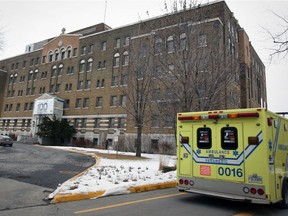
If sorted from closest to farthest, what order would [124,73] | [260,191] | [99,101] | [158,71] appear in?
[260,191] < [158,71] < [124,73] < [99,101]

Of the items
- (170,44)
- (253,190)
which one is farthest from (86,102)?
(253,190)

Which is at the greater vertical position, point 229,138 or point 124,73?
point 124,73

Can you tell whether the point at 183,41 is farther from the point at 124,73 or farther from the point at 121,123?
the point at 124,73

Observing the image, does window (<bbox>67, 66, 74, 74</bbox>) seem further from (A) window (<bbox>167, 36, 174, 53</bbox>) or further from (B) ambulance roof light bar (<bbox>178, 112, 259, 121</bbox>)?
(B) ambulance roof light bar (<bbox>178, 112, 259, 121</bbox>)

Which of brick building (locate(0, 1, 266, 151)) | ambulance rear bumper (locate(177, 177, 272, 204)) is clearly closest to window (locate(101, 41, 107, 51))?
brick building (locate(0, 1, 266, 151))

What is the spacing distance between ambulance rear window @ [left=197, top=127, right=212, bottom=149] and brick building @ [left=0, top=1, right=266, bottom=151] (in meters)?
7.63

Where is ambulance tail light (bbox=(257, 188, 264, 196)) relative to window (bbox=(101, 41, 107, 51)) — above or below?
below

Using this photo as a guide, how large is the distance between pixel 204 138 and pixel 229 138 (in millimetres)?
714

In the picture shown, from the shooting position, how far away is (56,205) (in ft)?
20.9

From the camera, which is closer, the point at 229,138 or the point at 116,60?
the point at 229,138

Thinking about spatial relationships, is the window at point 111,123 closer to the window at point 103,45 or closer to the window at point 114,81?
the window at point 114,81

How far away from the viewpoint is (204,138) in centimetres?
725

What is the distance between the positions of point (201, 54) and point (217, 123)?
8.69m

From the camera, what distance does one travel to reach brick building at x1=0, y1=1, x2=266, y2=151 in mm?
15336
